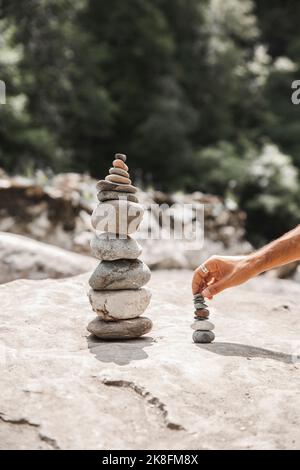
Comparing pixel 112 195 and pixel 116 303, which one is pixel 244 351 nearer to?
pixel 116 303

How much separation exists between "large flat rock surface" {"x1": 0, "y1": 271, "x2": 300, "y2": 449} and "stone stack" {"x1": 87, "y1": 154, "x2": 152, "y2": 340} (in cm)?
13

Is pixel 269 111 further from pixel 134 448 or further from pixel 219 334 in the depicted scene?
pixel 134 448

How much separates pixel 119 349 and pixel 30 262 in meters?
2.16

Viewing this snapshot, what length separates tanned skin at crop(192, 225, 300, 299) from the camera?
3.05 metres

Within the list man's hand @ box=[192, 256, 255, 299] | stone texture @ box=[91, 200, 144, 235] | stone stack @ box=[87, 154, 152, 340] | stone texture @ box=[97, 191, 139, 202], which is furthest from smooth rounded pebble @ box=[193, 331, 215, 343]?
stone texture @ box=[97, 191, 139, 202]

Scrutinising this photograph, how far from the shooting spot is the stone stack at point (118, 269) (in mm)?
3406

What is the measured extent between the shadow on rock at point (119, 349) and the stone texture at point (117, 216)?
80 centimetres

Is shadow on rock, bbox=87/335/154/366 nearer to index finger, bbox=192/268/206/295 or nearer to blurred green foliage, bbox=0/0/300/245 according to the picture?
index finger, bbox=192/268/206/295

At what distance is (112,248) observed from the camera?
3.48 metres

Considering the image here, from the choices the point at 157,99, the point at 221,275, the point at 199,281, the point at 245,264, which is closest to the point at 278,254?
the point at 245,264

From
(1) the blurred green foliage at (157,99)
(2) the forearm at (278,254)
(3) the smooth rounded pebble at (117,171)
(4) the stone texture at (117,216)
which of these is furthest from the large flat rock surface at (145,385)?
(1) the blurred green foliage at (157,99)

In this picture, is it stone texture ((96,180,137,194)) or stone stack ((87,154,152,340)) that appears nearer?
stone stack ((87,154,152,340))

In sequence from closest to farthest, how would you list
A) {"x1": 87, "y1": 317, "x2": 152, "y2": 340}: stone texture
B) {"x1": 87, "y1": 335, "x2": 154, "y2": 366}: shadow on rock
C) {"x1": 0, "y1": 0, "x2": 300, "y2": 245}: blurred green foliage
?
{"x1": 87, "y1": 335, "x2": 154, "y2": 366}: shadow on rock → {"x1": 87, "y1": 317, "x2": 152, "y2": 340}: stone texture → {"x1": 0, "y1": 0, "x2": 300, "y2": 245}: blurred green foliage
